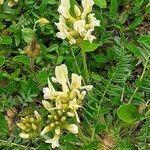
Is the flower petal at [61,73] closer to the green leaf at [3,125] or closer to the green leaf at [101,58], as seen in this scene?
the green leaf at [3,125]

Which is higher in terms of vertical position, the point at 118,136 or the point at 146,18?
the point at 146,18

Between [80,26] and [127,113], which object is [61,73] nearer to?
[80,26]

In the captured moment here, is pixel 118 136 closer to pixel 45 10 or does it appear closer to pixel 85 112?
pixel 85 112

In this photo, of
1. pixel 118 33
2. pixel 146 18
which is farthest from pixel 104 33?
pixel 146 18

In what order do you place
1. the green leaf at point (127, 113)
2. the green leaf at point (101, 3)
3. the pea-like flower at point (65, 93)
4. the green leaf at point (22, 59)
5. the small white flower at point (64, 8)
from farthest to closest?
the green leaf at point (101, 3), the green leaf at point (22, 59), the green leaf at point (127, 113), the small white flower at point (64, 8), the pea-like flower at point (65, 93)

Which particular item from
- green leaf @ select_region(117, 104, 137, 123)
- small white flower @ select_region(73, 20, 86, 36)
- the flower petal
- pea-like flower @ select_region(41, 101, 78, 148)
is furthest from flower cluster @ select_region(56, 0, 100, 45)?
green leaf @ select_region(117, 104, 137, 123)

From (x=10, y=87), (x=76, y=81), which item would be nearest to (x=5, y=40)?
(x=10, y=87)

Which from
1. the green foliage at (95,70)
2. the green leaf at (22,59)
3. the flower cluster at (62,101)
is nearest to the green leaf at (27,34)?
the green foliage at (95,70)
